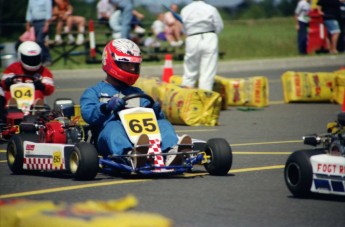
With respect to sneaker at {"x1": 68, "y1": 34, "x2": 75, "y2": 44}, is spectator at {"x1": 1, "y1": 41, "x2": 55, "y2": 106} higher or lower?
lower

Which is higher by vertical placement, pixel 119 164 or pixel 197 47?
pixel 197 47

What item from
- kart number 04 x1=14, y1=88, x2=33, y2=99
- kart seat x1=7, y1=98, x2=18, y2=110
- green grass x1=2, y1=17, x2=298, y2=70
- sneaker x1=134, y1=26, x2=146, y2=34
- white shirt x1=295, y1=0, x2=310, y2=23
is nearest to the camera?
kart seat x1=7, y1=98, x2=18, y2=110

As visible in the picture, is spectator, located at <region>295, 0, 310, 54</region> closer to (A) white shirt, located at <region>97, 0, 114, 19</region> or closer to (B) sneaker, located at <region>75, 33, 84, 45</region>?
(A) white shirt, located at <region>97, 0, 114, 19</region>

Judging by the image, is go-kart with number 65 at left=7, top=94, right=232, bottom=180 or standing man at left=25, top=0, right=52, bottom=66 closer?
go-kart with number 65 at left=7, top=94, right=232, bottom=180

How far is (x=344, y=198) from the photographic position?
8.46 metres

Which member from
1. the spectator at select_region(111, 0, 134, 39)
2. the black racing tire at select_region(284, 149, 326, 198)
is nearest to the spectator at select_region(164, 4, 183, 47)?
the spectator at select_region(111, 0, 134, 39)

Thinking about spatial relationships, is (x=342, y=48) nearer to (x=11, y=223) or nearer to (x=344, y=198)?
(x=344, y=198)

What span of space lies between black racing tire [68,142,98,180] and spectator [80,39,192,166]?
313 mm

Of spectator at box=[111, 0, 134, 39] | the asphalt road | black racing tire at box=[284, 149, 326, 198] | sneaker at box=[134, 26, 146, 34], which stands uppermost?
spectator at box=[111, 0, 134, 39]

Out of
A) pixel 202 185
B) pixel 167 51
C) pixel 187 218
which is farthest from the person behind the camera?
pixel 167 51

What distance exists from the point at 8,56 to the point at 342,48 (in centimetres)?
1051

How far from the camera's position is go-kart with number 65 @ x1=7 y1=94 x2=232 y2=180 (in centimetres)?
933

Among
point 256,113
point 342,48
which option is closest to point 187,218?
point 256,113

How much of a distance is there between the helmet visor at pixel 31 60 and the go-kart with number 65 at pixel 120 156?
467 cm
